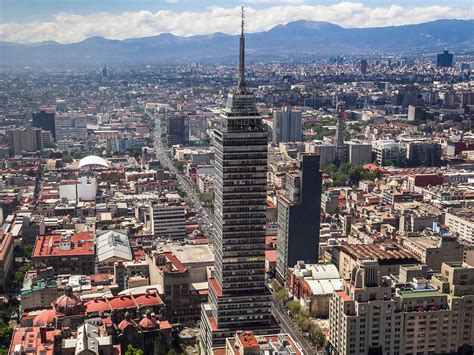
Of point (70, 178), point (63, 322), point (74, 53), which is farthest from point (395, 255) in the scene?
point (74, 53)

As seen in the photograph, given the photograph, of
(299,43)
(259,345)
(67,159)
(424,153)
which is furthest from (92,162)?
(299,43)

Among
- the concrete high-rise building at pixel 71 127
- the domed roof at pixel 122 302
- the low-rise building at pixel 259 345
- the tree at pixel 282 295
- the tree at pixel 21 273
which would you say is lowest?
the tree at pixel 282 295

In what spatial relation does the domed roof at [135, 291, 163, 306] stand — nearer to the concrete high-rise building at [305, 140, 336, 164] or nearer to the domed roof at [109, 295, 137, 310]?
the domed roof at [109, 295, 137, 310]

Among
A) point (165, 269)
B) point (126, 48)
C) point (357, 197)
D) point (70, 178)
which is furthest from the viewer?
point (126, 48)

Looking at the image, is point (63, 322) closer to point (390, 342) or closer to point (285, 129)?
point (390, 342)

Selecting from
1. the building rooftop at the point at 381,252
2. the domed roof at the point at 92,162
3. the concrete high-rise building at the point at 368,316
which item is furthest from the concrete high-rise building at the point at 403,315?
the domed roof at the point at 92,162

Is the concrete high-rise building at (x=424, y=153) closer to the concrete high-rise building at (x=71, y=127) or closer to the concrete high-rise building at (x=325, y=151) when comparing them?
the concrete high-rise building at (x=325, y=151)

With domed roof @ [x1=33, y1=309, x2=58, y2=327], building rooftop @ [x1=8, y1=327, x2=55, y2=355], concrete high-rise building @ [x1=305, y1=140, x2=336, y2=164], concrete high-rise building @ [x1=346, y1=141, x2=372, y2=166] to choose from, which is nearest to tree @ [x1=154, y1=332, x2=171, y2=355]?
building rooftop @ [x1=8, y1=327, x2=55, y2=355]
